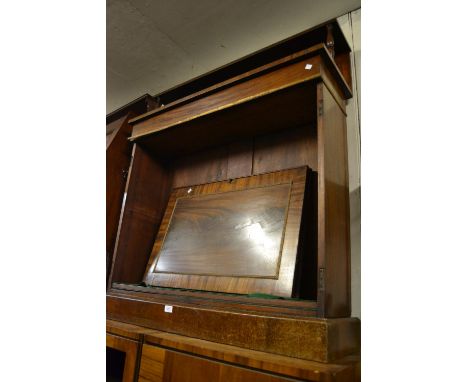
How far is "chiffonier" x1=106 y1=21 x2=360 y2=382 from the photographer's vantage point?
96cm

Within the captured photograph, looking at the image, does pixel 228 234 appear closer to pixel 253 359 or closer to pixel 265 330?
pixel 265 330

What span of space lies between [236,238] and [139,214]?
0.60 m

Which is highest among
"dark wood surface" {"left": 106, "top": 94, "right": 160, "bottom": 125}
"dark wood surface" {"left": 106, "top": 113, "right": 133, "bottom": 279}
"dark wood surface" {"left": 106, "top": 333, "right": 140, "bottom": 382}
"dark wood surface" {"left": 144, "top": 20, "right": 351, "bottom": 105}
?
"dark wood surface" {"left": 144, "top": 20, "right": 351, "bottom": 105}

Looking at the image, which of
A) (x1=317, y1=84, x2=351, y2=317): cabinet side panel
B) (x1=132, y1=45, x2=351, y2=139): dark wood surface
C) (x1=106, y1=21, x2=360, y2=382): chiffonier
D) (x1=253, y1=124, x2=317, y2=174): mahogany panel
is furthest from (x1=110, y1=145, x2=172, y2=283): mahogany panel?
(x1=317, y1=84, x2=351, y2=317): cabinet side panel

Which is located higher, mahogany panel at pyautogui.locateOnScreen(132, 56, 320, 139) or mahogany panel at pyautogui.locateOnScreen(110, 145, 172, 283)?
mahogany panel at pyautogui.locateOnScreen(132, 56, 320, 139)

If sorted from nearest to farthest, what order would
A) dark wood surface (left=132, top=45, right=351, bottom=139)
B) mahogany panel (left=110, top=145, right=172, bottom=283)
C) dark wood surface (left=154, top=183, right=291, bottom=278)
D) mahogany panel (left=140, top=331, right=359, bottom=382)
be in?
1. mahogany panel (left=140, top=331, right=359, bottom=382)
2. dark wood surface (left=132, top=45, right=351, bottom=139)
3. dark wood surface (left=154, top=183, right=291, bottom=278)
4. mahogany panel (left=110, top=145, right=172, bottom=283)

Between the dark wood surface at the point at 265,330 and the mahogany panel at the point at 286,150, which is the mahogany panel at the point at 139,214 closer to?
the dark wood surface at the point at 265,330

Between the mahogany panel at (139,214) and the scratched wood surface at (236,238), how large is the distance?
9 centimetres

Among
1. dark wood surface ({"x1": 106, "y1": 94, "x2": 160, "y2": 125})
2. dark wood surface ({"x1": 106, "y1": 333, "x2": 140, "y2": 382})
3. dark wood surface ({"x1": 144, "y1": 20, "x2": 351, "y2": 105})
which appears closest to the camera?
dark wood surface ({"x1": 106, "y1": 333, "x2": 140, "y2": 382})

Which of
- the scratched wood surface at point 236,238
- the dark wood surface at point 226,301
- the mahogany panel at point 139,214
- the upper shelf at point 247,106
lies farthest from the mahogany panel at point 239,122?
the dark wood surface at point 226,301

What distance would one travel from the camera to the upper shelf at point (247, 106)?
1243mm

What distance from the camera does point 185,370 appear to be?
0.98 meters

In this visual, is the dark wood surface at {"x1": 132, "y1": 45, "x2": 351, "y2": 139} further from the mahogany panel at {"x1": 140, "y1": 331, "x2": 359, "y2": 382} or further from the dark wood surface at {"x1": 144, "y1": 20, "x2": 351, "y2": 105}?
the mahogany panel at {"x1": 140, "y1": 331, "x2": 359, "y2": 382}
